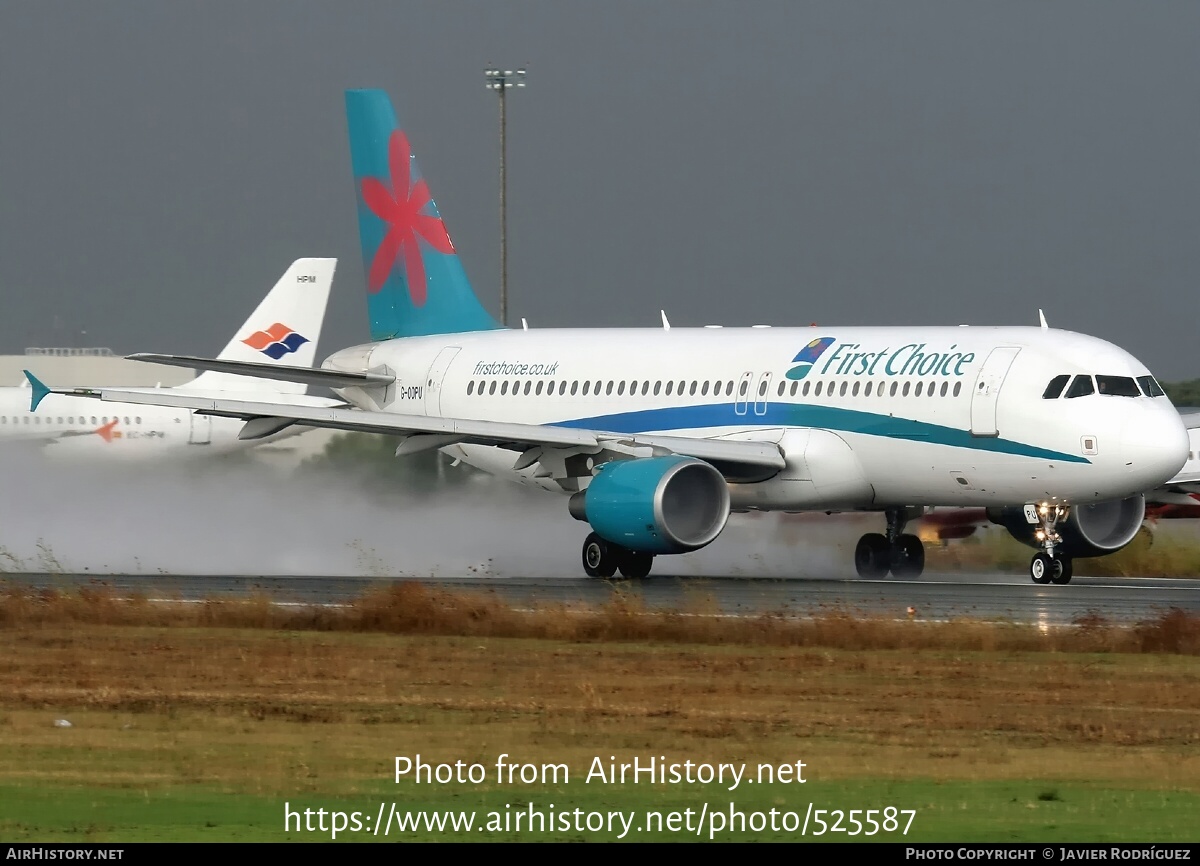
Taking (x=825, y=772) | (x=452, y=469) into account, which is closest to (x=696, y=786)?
(x=825, y=772)

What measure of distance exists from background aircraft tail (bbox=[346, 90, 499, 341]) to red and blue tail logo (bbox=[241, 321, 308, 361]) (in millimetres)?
15816

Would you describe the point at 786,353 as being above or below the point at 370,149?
below

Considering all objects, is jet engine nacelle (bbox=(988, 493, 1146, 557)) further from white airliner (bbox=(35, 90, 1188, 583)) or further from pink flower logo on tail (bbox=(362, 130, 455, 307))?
pink flower logo on tail (bbox=(362, 130, 455, 307))

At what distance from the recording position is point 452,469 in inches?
1524

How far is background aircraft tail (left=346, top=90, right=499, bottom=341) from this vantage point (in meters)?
38.3

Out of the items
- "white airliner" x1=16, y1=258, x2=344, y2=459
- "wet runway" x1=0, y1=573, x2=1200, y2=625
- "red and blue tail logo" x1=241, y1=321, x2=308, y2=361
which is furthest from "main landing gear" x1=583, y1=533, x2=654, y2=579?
"red and blue tail logo" x1=241, y1=321, x2=308, y2=361

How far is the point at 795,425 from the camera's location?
3109 cm

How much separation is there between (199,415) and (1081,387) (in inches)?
1129

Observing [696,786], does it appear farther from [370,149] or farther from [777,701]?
[370,149]

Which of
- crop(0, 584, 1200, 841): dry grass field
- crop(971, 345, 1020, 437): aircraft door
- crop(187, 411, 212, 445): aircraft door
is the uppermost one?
crop(971, 345, 1020, 437): aircraft door

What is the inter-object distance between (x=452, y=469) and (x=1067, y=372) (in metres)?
13.4

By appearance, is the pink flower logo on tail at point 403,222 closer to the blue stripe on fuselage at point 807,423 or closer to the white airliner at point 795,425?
the white airliner at point 795,425

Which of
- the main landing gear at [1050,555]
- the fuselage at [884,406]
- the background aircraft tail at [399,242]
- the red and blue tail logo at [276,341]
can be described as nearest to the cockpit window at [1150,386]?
the fuselage at [884,406]

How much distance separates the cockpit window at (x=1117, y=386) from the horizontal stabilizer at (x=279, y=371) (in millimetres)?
12207
